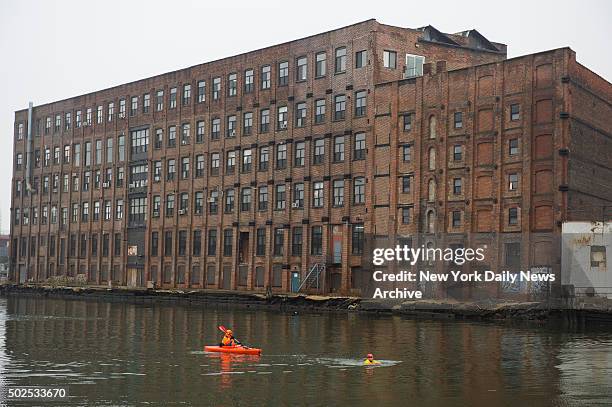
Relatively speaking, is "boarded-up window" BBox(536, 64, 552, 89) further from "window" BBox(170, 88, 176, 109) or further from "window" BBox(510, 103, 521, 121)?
"window" BBox(170, 88, 176, 109)

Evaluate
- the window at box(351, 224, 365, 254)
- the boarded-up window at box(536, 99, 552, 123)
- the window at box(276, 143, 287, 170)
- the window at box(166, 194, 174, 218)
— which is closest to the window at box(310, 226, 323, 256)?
the window at box(351, 224, 365, 254)

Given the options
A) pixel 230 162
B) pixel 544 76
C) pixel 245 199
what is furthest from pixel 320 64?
pixel 544 76

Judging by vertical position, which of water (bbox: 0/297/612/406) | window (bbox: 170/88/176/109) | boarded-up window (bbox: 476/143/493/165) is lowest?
water (bbox: 0/297/612/406)

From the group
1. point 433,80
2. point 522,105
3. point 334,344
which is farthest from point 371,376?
point 433,80

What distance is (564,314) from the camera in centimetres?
6169

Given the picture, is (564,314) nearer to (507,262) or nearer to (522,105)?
(507,262)

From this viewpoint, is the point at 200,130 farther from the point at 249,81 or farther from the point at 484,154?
the point at 484,154

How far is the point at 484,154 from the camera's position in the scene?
74.1 m

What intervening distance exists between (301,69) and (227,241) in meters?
17.9

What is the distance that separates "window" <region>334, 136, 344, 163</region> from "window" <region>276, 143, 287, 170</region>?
20.8 ft

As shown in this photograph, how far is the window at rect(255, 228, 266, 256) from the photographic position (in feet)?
292

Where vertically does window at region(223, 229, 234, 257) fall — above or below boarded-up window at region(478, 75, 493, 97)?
below

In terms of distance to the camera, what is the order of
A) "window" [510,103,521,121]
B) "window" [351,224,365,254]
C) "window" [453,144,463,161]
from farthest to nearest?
"window" [351,224,365,254] < "window" [453,144,463,161] < "window" [510,103,521,121]

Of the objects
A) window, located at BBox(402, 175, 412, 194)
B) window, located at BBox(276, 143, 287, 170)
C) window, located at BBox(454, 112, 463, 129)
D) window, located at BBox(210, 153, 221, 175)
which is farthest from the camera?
window, located at BBox(210, 153, 221, 175)
